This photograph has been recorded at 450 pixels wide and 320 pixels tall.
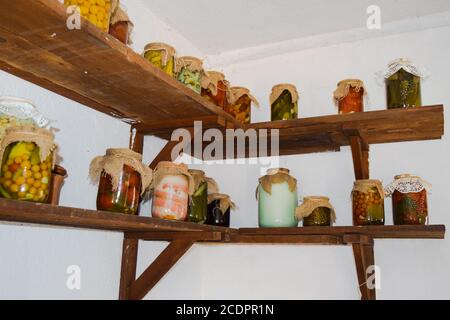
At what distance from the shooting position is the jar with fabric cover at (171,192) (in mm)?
975

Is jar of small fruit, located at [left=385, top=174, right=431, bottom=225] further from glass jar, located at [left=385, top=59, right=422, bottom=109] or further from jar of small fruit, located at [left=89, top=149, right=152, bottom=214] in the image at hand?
jar of small fruit, located at [left=89, top=149, right=152, bottom=214]

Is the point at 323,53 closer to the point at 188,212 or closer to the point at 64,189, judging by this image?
the point at 188,212

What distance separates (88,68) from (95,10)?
126 millimetres

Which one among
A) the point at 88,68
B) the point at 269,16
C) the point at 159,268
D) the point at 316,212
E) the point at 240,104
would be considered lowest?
the point at 159,268

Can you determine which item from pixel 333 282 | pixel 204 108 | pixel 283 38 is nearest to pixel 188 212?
pixel 204 108

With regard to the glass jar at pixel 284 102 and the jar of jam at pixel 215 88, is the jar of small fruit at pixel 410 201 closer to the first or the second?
the glass jar at pixel 284 102

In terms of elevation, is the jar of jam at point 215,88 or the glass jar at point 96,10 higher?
the jar of jam at point 215,88

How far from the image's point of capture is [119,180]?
86 centimetres

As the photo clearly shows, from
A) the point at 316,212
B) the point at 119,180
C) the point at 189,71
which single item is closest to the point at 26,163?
the point at 119,180

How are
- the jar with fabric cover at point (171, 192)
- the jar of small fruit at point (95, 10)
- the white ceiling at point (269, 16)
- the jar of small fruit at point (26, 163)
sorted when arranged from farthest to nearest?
the white ceiling at point (269, 16)
the jar with fabric cover at point (171, 192)
the jar of small fruit at point (95, 10)
the jar of small fruit at point (26, 163)

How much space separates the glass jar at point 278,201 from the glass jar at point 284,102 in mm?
176

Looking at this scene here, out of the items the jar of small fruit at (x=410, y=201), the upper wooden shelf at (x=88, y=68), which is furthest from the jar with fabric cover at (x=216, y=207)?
the jar of small fruit at (x=410, y=201)

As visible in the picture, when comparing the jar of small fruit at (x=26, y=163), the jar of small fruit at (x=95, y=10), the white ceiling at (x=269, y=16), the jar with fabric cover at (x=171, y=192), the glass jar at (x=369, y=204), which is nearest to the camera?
the jar of small fruit at (x=26, y=163)

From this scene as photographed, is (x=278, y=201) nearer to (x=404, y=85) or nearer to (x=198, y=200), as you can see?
(x=198, y=200)
